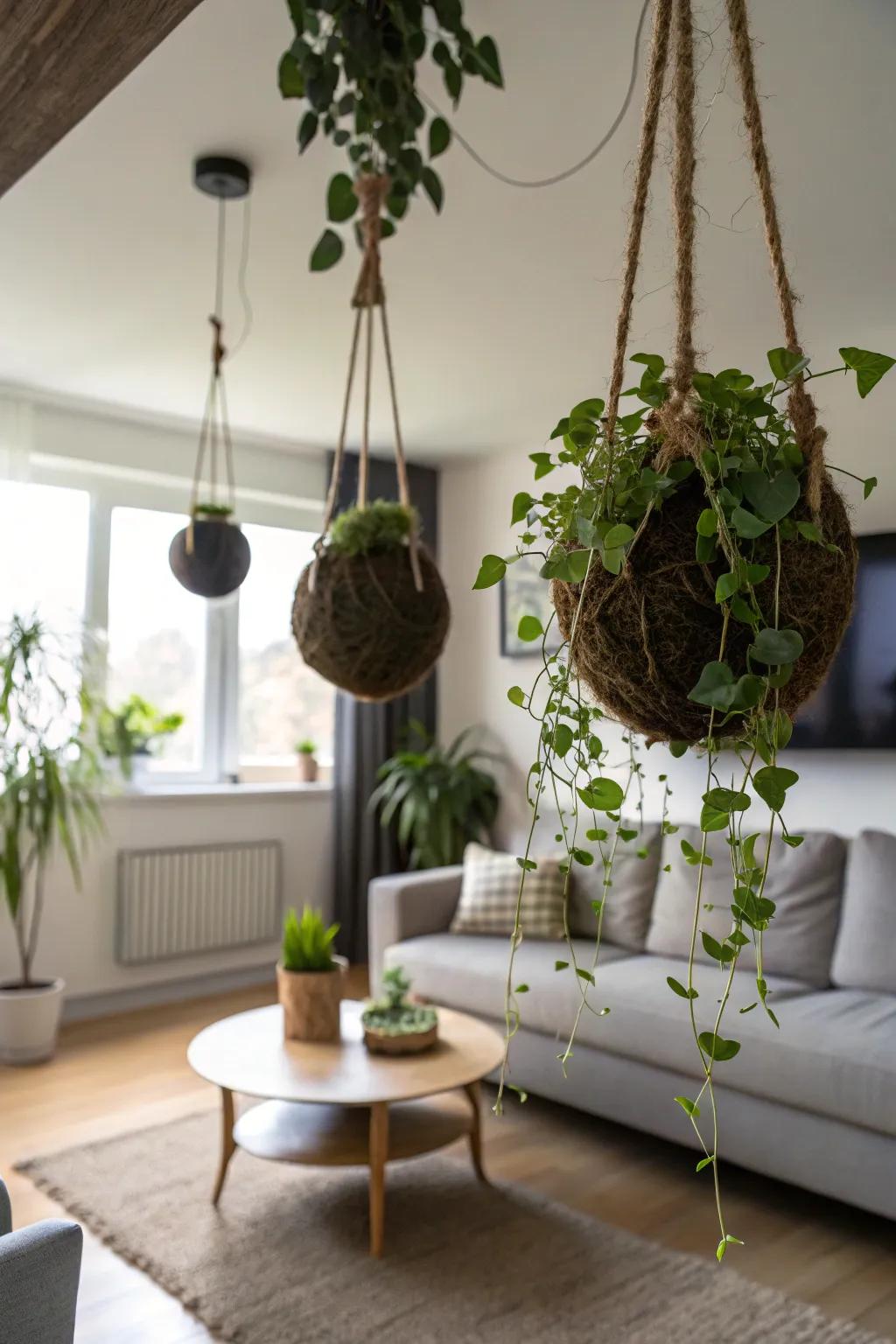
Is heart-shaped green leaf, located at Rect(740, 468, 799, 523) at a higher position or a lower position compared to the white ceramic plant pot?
higher

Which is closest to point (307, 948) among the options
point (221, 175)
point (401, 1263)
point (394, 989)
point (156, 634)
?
point (394, 989)

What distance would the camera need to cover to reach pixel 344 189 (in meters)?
1.91

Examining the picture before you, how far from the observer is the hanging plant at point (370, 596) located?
1872mm

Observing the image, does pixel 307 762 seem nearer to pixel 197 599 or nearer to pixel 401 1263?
pixel 197 599

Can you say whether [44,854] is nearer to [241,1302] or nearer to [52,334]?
[52,334]

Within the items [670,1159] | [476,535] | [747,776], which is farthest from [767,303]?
[747,776]

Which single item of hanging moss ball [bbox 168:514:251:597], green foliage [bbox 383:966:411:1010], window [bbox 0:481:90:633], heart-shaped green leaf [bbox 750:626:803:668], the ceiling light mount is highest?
the ceiling light mount

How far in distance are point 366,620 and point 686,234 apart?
1176mm

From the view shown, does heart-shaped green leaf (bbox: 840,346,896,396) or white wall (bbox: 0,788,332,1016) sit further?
white wall (bbox: 0,788,332,1016)

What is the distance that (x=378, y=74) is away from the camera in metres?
1.82

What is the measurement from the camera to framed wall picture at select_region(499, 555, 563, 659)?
4777 millimetres

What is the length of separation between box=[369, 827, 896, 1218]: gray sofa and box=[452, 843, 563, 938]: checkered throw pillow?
0.09 meters

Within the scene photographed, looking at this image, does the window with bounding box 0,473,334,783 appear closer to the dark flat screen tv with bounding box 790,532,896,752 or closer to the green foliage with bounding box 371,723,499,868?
the green foliage with bounding box 371,723,499,868

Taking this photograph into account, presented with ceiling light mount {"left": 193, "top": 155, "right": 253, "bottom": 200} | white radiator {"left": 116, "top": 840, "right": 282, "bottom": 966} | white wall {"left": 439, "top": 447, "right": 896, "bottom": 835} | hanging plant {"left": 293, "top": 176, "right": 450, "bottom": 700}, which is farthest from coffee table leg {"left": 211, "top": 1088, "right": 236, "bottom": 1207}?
ceiling light mount {"left": 193, "top": 155, "right": 253, "bottom": 200}
